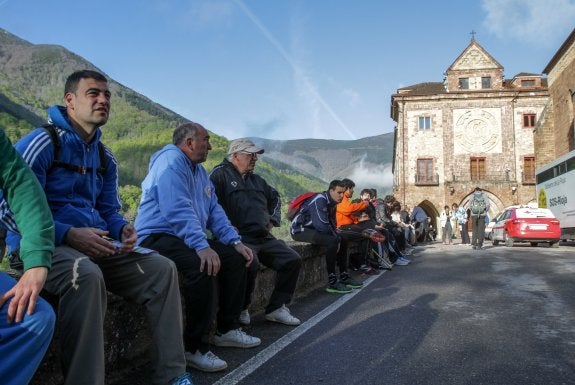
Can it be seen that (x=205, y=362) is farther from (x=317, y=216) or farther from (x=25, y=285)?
(x=317, y=216)

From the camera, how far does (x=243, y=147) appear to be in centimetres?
508

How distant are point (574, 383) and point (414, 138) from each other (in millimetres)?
39342

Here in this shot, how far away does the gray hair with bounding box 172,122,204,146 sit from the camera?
13.5ft

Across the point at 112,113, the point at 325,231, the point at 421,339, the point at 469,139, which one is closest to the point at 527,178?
the point at 469,139

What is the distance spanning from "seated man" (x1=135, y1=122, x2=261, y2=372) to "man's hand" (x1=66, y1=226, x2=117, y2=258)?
0.83m

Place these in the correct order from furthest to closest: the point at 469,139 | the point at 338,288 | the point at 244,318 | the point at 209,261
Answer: the point at 469,139 < the point at 338,288 < the point at 244,318 < the point at 209,261

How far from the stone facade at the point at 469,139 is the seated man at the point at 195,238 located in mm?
37598

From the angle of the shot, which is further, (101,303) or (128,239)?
(128,239)

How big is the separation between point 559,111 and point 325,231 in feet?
95.3

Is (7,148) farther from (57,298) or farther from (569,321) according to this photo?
(569,321)

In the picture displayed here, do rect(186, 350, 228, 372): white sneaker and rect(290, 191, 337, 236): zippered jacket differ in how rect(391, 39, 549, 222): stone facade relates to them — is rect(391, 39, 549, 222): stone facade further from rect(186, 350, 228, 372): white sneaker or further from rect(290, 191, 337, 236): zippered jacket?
rect(186, 350, 228, 372): white sneaker

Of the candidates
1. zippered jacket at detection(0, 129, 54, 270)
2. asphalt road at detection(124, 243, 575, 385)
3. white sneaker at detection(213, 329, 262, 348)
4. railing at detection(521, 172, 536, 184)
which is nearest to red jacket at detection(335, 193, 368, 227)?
asphalt road at detection(124, 243, 575, 385)

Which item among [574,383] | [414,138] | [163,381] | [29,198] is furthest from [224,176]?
[414,138]

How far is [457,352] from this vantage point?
368cm
